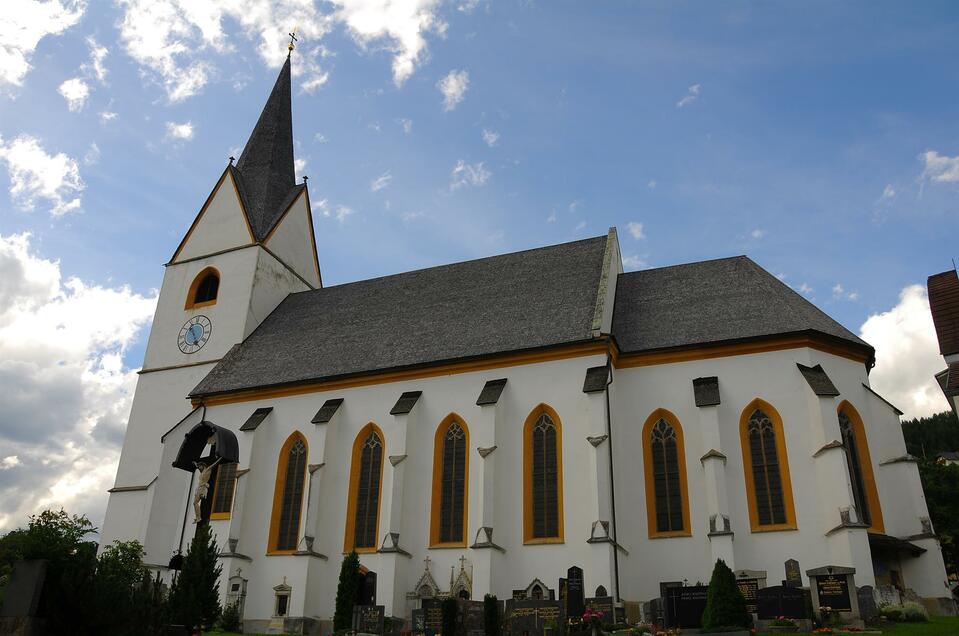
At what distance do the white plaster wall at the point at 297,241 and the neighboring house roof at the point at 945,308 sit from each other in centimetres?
2525

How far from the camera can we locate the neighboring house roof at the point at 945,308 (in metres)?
23.6

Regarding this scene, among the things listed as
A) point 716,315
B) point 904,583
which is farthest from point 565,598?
point 716,315

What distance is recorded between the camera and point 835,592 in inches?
636

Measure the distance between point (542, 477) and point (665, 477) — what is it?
3.44 m

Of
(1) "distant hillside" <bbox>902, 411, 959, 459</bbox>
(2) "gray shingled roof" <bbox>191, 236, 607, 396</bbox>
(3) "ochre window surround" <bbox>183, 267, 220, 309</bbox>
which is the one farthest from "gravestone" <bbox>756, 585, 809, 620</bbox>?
(1) "distant hillside" <bbox>902, 411, 959, 459</bbox>

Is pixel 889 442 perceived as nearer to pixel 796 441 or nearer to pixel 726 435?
pixel 796 441

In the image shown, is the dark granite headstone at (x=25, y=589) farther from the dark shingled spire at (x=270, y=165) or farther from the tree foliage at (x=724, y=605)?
the dark shingled spire at (x=270, y=165)

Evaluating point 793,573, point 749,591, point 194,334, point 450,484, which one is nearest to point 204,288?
point 194,334

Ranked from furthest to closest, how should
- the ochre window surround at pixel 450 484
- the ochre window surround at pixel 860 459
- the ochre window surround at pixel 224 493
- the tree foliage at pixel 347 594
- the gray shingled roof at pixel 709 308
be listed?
the ochre window surround at pixel 224 493 → the gray shingled roof at pixel 709 308 → the ochre window surround at pixel 450 484 → the ochre window surround at pixel 860 459 → the tree foliage at pixel 347 594

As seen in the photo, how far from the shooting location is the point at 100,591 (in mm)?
9391

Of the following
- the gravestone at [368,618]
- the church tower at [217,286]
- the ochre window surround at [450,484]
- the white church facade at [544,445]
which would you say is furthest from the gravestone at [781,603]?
the church tower at [217,286]

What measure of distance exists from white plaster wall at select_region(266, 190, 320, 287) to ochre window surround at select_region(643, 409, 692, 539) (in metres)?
18.6

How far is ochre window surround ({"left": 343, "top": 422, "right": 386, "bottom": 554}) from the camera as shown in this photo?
73.9 ft

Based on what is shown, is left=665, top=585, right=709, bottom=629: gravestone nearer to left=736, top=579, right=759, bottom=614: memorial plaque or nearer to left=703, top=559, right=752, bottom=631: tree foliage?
left=736, top=579, right=759, bottom=614: memorial plaque
